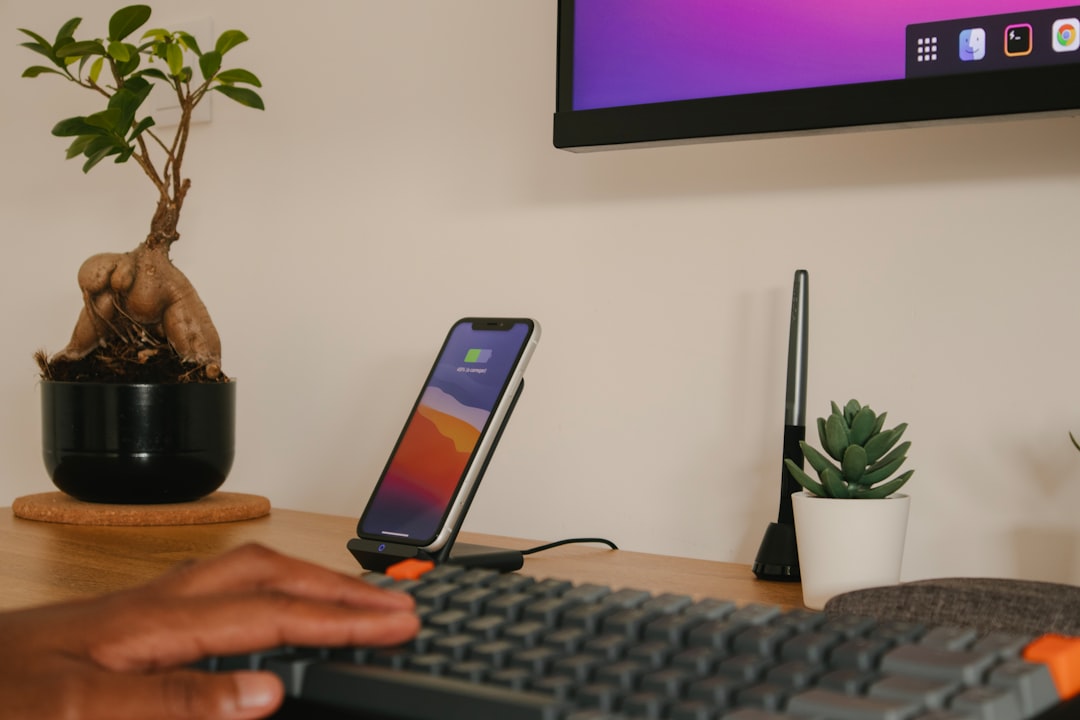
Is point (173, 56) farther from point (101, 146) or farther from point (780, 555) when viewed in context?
point (780, 555)

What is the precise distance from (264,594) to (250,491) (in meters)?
0.95

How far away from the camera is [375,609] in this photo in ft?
1.62

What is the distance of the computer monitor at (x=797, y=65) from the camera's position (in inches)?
32.3

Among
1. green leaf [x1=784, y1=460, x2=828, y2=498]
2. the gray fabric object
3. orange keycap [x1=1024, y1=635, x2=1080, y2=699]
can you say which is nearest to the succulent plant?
green leaf [x1=784, y1=460, x2=828, y2=498]

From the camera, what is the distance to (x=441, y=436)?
0.94m

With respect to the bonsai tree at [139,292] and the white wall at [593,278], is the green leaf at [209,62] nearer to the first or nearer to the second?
the bonsai tree at [139,292]

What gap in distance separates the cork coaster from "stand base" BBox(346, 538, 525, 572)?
0.30 m

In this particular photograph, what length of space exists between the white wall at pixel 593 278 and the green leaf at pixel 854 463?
0.56 ft

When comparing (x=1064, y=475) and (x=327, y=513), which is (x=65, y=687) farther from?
(x=327, y=513)

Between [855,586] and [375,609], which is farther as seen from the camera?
[855,586]

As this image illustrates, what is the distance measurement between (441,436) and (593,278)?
27 centimetres

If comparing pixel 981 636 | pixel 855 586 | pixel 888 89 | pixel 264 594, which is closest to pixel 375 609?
pixel 264 594

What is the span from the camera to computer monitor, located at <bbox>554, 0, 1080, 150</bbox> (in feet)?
2.69

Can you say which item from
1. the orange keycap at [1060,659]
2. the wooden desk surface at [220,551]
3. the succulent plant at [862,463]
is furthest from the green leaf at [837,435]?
the orange keycap at [1060,659]
